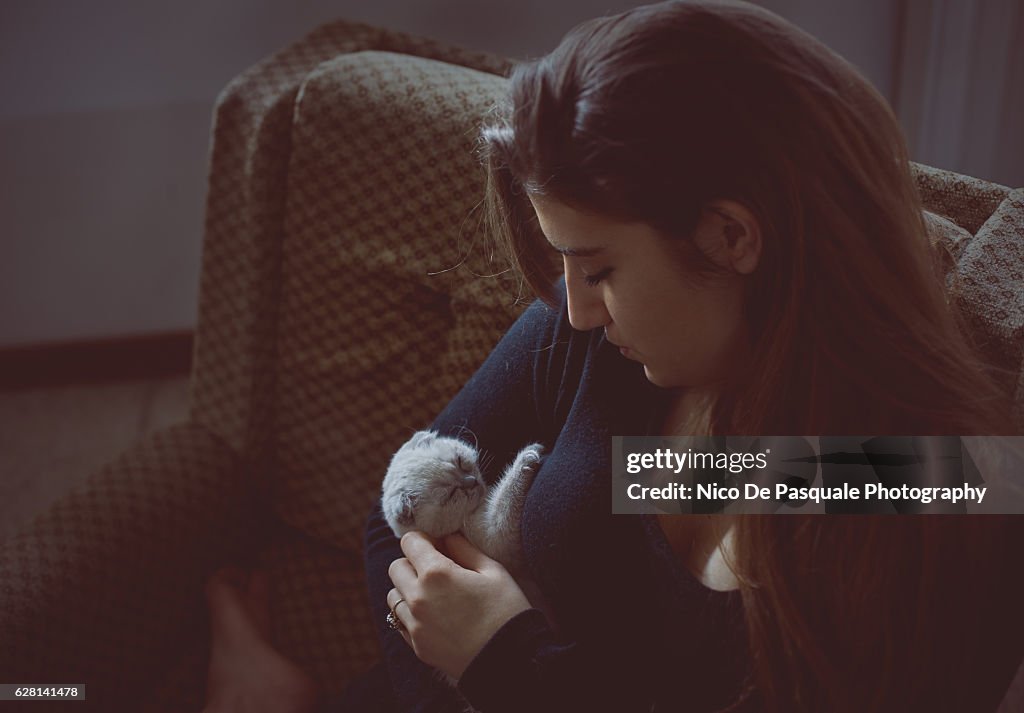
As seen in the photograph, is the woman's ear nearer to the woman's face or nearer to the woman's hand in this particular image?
the woman's face

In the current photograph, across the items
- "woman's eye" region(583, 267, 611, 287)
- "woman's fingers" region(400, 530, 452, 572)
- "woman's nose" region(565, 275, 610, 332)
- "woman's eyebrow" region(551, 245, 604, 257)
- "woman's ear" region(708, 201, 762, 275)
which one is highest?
"woman's ear" region(708, 201, 762, 275)

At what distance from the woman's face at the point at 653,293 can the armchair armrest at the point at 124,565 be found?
74 cm

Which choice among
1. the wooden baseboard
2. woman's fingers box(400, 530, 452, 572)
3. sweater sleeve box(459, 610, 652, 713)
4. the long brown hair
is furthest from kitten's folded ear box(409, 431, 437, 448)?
the wooden baseboard

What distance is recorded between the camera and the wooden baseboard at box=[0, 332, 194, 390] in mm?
2391

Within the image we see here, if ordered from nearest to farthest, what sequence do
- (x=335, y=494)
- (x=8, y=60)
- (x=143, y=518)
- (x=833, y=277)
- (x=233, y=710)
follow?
(x=833, y=277) → (x=233, y=710) → (x=143, y=518) → (x=335, y=494) → (x=8, y=60)

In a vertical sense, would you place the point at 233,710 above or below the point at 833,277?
below

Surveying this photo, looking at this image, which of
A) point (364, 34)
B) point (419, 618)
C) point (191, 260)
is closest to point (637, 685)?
point (419, 618)

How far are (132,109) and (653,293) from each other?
5.85 ft

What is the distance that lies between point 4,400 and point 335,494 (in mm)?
1551

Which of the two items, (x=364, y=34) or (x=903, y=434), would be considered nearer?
(x=903, y=434)

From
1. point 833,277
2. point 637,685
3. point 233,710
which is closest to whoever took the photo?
point 833,277

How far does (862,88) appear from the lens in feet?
2.29

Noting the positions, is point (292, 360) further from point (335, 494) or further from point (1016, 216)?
point (1016, 216)

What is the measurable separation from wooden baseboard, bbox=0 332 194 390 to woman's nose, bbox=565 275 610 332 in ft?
6.25
